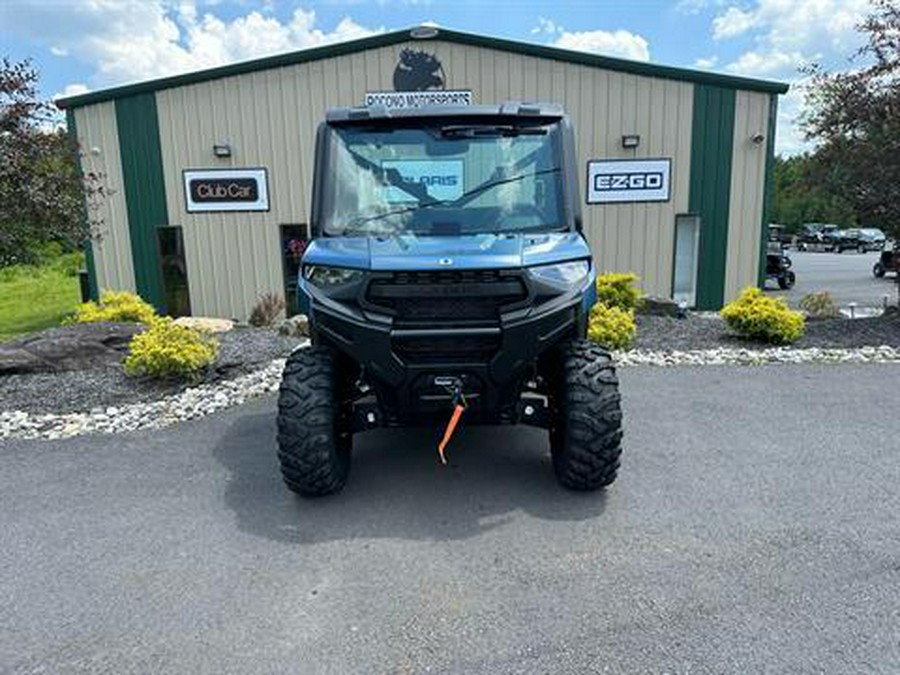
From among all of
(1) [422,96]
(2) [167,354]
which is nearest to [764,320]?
(2) [167,354]

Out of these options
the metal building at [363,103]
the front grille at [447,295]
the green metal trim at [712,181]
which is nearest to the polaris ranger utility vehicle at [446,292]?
the front grille at [447,295]

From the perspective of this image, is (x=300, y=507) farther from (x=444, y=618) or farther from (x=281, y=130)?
Answer: (x=281, y=130)

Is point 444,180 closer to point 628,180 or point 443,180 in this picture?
point 443,180

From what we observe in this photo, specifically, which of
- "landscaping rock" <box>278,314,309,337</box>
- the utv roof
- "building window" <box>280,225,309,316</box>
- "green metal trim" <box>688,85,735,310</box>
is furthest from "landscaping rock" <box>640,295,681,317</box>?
the utv roof

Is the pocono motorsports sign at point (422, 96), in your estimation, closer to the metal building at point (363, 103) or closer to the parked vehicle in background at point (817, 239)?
the metal building at point (363, 103)

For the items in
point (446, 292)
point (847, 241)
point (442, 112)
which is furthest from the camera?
point (847, 241)

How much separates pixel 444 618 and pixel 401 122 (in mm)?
3032

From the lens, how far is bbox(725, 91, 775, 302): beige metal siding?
11969 mm

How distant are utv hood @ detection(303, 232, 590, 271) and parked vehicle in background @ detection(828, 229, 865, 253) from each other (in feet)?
144

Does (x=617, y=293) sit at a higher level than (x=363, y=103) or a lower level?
lower

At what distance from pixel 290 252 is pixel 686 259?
8.25 m

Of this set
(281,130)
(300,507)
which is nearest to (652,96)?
(281,130)

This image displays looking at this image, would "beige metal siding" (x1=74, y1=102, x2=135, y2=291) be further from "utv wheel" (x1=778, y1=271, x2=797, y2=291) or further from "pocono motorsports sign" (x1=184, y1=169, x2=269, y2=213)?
"utv wheel" (x1=778, y1=271, x2=797, y2=291)

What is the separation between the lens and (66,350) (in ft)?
23.5
